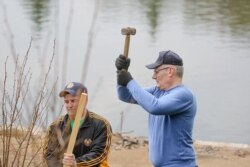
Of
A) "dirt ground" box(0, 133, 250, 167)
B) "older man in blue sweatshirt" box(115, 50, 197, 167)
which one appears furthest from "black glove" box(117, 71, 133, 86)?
"dirt ground" box(0, 133, 250, 167)

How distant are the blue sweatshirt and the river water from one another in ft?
1.08

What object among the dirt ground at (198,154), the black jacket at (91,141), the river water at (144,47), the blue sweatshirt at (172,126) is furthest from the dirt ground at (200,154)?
the blue sweatshirt at (172,126)

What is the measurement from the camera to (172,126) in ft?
13.1

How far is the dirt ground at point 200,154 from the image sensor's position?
7.30 meters

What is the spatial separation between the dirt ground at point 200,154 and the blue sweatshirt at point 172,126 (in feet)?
10.6

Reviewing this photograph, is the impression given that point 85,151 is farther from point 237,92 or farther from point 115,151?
point 237,92

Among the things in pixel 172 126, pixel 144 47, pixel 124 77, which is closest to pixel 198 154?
pixel 172 126

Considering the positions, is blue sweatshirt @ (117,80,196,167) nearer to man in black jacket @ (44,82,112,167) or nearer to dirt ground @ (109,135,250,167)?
man in black jacket @ (44,82,112,167)

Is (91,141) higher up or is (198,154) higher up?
(91,141)

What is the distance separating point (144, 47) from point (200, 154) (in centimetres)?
1097

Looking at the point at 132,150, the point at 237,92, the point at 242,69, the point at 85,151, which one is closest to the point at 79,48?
the point at 242,69

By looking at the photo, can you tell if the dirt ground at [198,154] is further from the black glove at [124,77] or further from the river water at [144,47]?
the black glove at [124,77]

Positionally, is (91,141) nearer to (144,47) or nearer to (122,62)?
(122,62)

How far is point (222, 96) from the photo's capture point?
12531 millimetres
